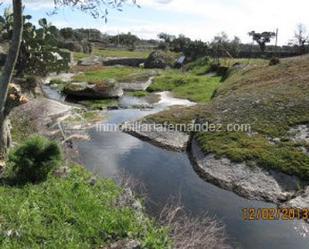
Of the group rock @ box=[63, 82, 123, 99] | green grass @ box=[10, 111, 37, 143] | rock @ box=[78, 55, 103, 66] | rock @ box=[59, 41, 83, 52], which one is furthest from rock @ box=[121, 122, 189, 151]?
rock @ box=[59, 41, 83, 52]

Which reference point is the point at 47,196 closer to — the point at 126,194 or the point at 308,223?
the point at 126,194

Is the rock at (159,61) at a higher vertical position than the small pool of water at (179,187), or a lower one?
higher

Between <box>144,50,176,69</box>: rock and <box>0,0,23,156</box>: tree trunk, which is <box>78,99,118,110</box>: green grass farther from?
<box>144,50,176,69</box>: rock

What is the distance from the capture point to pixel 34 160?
18.9 meters

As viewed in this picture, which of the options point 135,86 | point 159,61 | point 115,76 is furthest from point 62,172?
point 159,61

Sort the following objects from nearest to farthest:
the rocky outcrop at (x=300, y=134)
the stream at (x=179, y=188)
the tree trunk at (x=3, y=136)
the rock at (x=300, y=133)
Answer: the stream at (x=179, y=188) < the tree trunk at (x=3, y=136) < the rocky outcrop at (x=300, y=134) < the rock at (x=300, y=133)

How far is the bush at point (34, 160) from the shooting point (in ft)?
61.8

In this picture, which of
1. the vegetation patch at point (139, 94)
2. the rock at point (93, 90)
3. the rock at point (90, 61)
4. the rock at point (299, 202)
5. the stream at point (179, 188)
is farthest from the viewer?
the rock at point (90, 61)

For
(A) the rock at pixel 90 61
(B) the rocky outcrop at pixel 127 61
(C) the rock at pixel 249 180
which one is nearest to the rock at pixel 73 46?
(B) the rocky outcrop at pixel 127 61

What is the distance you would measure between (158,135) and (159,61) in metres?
68.6

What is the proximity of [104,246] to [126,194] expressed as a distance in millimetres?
4997

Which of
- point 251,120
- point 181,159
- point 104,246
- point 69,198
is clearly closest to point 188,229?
point 104,246

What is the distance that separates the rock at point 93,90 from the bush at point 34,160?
37764 mm

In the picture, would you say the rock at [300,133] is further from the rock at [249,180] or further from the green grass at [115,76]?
the green grass at [115,76]
